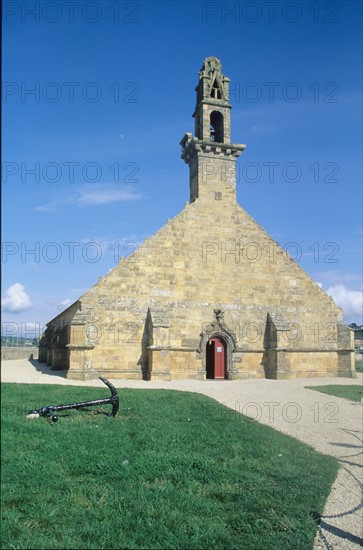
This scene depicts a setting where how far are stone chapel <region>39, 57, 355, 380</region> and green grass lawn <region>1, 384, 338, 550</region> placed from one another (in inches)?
459

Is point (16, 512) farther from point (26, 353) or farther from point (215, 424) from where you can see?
point (26, 353)

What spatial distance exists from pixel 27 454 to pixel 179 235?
18.0 meters

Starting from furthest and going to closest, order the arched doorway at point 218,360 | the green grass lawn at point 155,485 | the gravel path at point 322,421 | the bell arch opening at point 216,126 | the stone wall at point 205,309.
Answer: the bell arch opening at point 216,126 → the arched doorway at point 218,360 → the stone wall at point 205,309 → the gravel path at point 322,421 → the green grass lawn at point 155,485

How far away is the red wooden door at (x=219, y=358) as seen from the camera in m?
24.3

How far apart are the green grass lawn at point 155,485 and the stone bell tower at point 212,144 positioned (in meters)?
18.1

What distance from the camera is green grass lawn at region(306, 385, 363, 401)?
1744cm

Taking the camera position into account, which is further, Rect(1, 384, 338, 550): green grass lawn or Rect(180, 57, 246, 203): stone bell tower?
Rect(180, 57, 246, 203): stone bell tower

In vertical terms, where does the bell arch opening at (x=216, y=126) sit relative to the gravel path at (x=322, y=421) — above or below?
above

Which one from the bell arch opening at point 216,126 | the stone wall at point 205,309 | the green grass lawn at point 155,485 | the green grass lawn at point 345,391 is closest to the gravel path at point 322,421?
the green grass lawn at point 155,485

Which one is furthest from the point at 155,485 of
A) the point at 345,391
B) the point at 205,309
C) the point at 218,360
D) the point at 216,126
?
the point at 216,126

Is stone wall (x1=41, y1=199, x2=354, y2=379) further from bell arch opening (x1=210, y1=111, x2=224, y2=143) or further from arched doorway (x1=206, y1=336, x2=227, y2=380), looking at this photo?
bell arch opening (x1=210, y1=111, x2=224, y2=143)

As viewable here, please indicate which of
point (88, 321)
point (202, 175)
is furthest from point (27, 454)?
point (202, 175)

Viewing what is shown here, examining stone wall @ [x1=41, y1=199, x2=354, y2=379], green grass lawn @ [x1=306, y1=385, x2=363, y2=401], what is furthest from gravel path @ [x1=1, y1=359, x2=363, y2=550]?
stone wall @ [x1=41, y1=199, x2=354, y2=379]

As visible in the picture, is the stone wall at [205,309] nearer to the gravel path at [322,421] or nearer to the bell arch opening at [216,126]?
the gravel path at [322,421]
